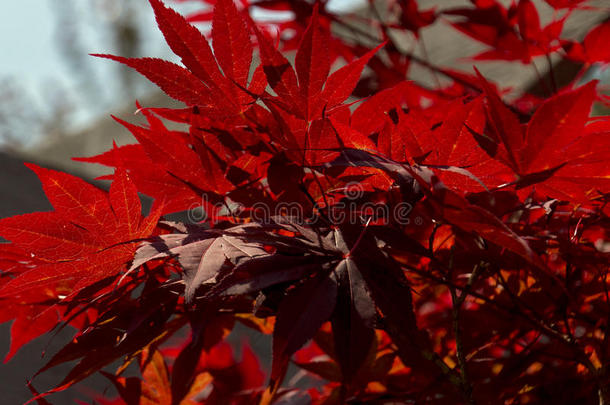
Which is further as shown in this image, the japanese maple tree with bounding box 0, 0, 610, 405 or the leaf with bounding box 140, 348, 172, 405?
the leaf with bounding box 140, 348, 172, 405

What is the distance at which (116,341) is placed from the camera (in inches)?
14.5

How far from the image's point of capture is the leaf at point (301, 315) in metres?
0.28

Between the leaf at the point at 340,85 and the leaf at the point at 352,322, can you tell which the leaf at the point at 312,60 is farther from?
the leaf at the point at 352,322

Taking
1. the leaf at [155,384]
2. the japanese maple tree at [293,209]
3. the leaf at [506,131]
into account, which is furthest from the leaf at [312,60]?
the leaf at [155,384]

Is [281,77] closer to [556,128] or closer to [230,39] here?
[230,39]

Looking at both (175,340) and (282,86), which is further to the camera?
(175,340)

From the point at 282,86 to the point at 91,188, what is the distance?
0.14m

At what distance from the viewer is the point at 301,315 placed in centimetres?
29

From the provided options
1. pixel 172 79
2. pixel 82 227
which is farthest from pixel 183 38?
pixel 82 227

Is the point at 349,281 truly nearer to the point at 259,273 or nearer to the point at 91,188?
the point at 259,273

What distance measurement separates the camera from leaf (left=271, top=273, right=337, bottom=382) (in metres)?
0.28

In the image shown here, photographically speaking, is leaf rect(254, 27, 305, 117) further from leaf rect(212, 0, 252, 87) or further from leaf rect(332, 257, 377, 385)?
leaf rect(332, 257, 377, 385)

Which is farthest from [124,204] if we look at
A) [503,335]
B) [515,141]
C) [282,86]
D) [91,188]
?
[503,335]

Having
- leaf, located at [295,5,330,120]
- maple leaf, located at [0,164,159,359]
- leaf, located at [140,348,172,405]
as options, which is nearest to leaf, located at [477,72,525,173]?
leaf, located at [295,5,330,120]
